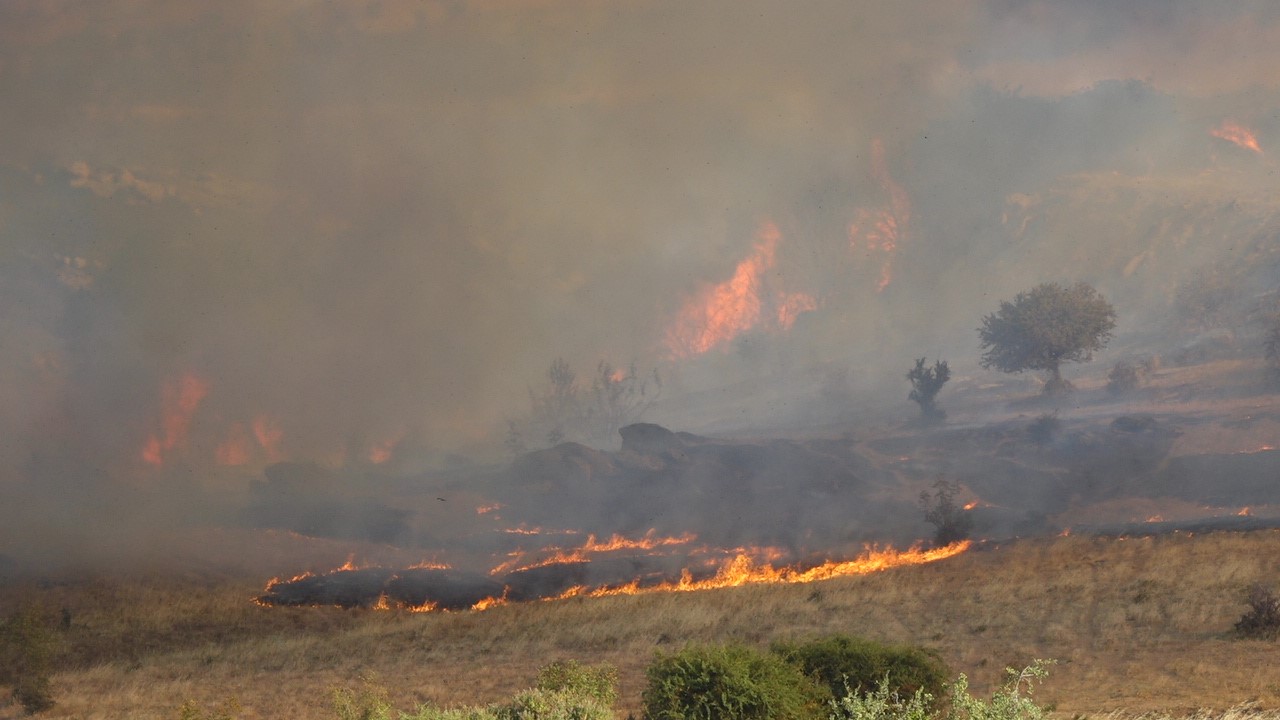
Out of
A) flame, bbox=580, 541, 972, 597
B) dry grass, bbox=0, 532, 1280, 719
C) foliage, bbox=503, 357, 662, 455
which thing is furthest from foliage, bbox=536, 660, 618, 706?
foliage, bbox=503, 357, 662, 455

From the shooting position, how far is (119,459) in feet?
322

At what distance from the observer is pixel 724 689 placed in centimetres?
2103

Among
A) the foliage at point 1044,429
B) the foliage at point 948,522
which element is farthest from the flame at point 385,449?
the foliage at point 948,522

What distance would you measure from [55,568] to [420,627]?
27.2 m

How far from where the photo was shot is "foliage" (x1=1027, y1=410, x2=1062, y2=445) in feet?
292

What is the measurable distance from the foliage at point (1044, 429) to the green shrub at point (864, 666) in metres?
68.1

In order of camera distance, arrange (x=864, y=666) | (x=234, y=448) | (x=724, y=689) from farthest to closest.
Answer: (x=234, y=448)
(x=864, y=666)
(x=724, y=689)

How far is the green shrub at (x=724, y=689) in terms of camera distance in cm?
2088

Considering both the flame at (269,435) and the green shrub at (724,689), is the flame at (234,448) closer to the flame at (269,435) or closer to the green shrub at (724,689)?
the flame at (269,435)

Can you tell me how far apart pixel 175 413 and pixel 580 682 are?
9345 cm

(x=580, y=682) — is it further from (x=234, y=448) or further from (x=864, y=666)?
(x=234, y=448)

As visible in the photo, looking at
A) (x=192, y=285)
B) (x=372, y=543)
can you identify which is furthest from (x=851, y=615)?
(x=192, y=285)

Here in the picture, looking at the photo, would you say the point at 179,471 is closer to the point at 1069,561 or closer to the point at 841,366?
the point at 1069,561

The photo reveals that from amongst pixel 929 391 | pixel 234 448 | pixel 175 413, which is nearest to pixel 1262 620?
pixel 929 391
